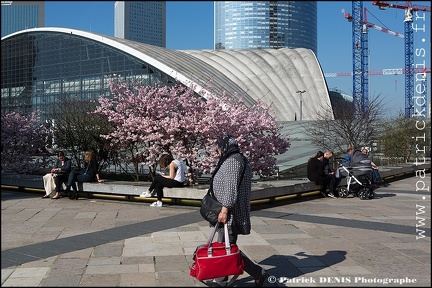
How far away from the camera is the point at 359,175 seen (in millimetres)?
11688

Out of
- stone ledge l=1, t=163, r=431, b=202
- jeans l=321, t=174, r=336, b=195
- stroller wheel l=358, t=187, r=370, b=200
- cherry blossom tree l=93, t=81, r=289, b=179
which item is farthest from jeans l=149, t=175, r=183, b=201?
stroller wheel l=358, t=187, r=370, b=200

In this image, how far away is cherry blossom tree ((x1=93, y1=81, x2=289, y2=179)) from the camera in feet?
37.0

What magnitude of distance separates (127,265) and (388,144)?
64.0 feet

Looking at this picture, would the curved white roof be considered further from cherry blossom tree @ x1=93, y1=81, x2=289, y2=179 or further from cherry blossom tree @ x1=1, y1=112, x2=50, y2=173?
cherry blossom tree @ x1=93, y1=81, x2=289, y2=179

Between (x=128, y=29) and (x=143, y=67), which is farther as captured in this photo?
(x=128, y=29)

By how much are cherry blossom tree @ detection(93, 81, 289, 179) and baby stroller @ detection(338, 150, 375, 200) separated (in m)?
2.03

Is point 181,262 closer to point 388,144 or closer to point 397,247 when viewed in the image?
point 397,247

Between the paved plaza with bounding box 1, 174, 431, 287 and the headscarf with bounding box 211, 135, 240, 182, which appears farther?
the paved plaza with bounding box 1, 174, 431, 287

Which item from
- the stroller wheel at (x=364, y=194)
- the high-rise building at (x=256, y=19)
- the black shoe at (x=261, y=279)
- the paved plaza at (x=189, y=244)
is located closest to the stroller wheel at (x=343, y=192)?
the stroller wheel at (x=364, y=194)

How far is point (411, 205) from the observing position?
10508 mm

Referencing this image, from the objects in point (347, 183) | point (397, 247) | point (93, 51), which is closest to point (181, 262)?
point (397, 247)

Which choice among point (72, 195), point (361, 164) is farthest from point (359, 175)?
point (72, 195)

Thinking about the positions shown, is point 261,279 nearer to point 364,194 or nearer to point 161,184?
point 161,184

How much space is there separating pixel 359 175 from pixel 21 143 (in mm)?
10775
